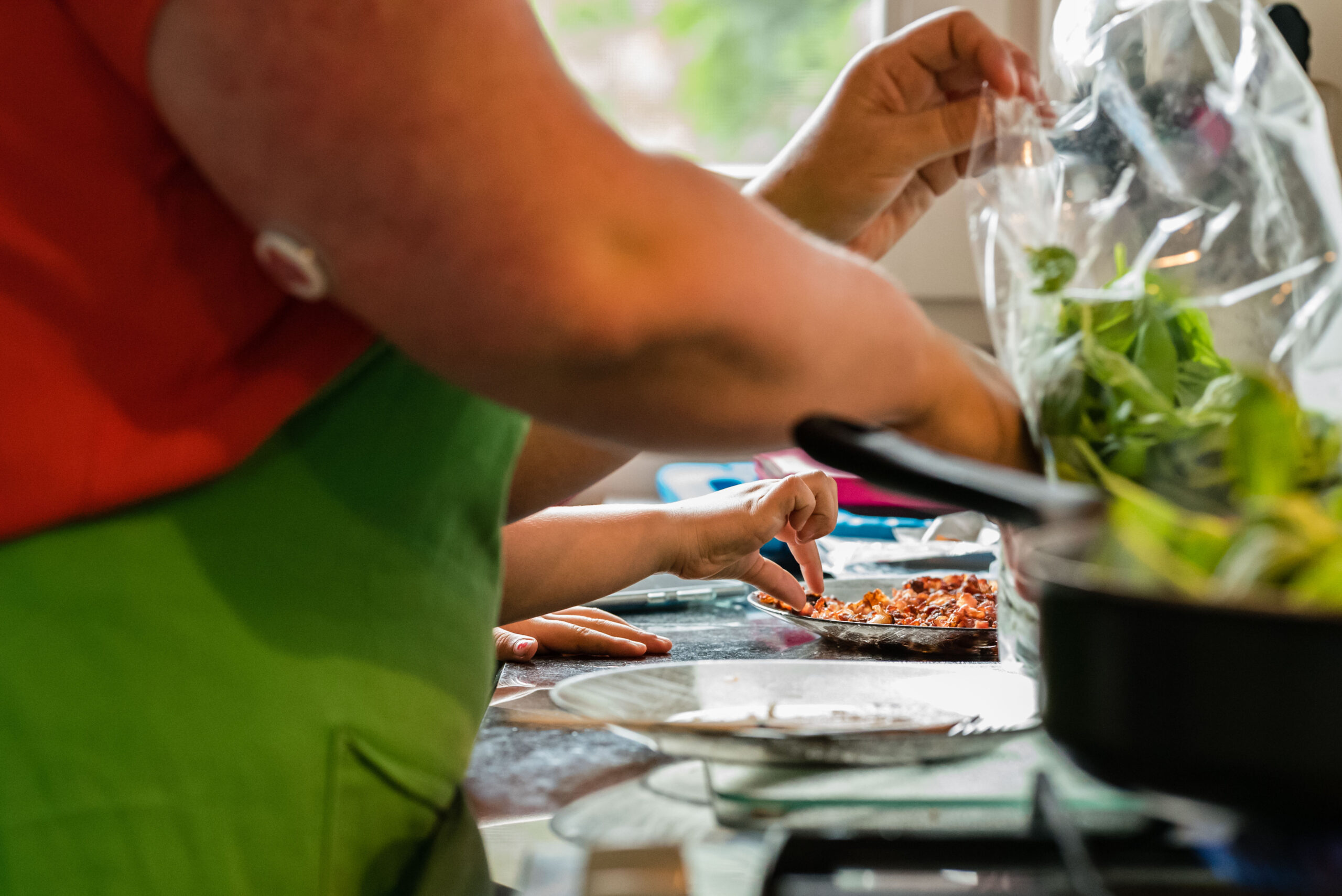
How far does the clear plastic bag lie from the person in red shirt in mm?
44

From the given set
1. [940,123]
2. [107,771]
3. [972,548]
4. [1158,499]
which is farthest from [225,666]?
[972,548]

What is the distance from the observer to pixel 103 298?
42 centimetres

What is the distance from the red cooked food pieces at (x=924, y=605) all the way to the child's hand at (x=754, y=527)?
0.9 inches

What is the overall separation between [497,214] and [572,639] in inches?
20.8

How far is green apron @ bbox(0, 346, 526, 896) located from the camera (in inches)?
16.8

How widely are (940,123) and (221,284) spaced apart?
16.7 inches

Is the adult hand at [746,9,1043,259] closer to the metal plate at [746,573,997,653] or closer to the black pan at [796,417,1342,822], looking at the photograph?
the metal plate at [746,573,997,653]

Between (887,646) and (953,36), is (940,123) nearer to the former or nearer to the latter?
(953,36)

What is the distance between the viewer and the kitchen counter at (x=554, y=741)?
48cm

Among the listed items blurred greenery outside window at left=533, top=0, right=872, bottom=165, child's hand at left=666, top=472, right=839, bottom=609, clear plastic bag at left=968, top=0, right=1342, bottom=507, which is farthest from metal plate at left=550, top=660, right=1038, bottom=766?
blurred greenery outside window at left=533, top=0, right=872, bottom=165

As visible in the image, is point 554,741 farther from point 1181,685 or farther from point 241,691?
point 1181,685

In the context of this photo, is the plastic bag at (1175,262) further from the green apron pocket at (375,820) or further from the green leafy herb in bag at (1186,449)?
the green apron pocket at (375,820)

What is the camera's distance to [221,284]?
1.40ft

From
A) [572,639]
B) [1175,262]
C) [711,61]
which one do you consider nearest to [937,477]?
[1175,262]
